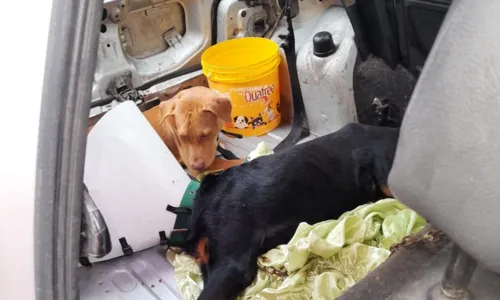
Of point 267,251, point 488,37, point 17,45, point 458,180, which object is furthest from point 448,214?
point 267,251

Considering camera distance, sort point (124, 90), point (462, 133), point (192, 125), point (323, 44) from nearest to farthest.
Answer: point (462, 133), point (192, 125), point (323, 44), point (124, 90)

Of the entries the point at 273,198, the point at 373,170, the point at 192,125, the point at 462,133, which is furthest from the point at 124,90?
the point at 462,133

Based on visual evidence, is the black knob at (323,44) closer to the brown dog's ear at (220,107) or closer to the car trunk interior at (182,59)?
the car trunk interior at (182,59)

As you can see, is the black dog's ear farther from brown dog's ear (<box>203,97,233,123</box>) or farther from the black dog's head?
brown dog's ear (<box>203,97,233,123</box>)

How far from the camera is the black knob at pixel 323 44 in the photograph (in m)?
1.82

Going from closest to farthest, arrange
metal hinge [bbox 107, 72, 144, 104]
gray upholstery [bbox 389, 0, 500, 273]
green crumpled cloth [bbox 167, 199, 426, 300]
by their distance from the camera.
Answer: gray upholstery [bbox 389, 0, 500, 273] → green crumpled cloth [bbox 167, 199, 426, 300] → metal hinge [bbox 107, 72, 144, 104]

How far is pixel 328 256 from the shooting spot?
1.26 meters

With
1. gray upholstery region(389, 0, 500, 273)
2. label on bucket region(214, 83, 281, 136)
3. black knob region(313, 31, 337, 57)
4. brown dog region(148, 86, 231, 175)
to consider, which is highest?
gray upholstery region(389, 0, 500, 273)

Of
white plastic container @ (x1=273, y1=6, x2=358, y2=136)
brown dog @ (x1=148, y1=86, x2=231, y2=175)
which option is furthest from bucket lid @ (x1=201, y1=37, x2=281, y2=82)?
brown dog @ (x1=148, y1=86, x2=231, y2=175)

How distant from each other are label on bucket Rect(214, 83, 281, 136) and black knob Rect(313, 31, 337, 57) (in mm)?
264

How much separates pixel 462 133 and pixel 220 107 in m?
1.34

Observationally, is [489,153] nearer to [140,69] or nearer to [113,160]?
[113,160]

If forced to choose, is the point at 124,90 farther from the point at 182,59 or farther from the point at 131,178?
the point at 131,178

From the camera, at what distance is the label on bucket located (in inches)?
79.2
